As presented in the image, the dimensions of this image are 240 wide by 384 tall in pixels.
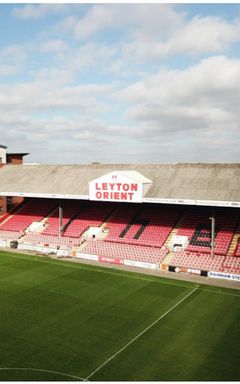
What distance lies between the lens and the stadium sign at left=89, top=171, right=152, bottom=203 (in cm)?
4194

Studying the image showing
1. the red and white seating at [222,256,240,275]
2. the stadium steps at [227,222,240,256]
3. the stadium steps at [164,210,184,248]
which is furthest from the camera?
the stadium steps at [164,210,184,248]

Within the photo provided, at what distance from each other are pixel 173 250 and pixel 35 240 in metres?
19.2

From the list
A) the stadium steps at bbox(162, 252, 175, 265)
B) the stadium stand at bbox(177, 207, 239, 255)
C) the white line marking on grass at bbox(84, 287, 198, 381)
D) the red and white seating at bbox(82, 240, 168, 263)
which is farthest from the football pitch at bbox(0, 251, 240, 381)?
the stadium stand at bbox(177, 207, 239, 255)

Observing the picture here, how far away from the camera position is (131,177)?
4291 centimetres

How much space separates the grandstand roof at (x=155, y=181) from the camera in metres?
39.6

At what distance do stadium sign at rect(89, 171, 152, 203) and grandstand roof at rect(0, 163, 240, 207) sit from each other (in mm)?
1056

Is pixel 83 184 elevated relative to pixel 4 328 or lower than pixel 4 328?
elevated

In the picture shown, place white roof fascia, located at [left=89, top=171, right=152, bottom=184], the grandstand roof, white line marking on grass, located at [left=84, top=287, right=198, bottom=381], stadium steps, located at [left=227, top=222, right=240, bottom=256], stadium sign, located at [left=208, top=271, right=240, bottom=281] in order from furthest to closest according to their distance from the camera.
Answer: white roof fascia, located at [left=89, top=171, right=152, bottom=184], the grandstand roof, stadium steps, located at [left=227, top=222, right=240, bottom=256], stadium sign, located at [left=208, top=271, right=240, bottom=281], white line marking on grass, located at [left=84, top=287, right=198, bottom=381]

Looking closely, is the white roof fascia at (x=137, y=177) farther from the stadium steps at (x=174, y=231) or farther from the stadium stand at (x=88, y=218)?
the stadium stand at (x=88, y=218)

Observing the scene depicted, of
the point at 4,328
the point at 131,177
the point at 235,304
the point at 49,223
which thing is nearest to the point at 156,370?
the point at 4,328

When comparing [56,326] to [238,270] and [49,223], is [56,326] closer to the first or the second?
[238,270]

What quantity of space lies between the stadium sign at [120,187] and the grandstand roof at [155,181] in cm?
106

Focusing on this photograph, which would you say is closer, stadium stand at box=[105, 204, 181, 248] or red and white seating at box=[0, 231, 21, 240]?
stadium stand at box=[105, 204, 181, 248]

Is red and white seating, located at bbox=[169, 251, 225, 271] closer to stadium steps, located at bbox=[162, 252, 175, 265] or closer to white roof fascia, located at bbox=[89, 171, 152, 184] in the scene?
stadium steps, located at bbox=[162, 252, 175, 265]
